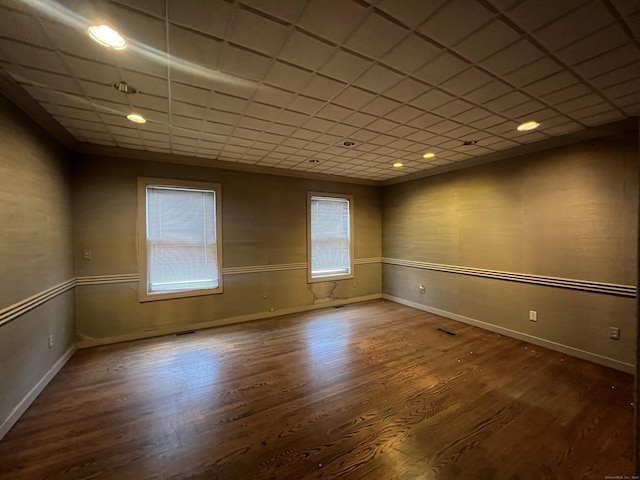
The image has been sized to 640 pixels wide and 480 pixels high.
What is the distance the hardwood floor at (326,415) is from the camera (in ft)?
5.44

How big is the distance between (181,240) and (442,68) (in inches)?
149

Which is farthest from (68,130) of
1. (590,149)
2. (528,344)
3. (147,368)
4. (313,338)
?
(528,344)

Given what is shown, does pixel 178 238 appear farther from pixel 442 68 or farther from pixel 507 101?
pixel 507 101

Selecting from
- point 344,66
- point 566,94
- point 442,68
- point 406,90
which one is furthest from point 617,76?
point 344,66

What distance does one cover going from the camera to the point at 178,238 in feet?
12.9

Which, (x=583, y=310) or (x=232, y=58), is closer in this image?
(x=232, y=58)

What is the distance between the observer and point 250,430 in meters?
1.96

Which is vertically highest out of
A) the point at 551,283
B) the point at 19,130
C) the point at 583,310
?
the point at 19,130

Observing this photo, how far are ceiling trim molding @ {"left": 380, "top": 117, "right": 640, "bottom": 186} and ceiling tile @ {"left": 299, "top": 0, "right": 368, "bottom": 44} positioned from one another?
84.4 inches

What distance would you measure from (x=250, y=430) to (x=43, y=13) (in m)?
2.72

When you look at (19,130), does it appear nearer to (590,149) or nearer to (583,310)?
(590,149)

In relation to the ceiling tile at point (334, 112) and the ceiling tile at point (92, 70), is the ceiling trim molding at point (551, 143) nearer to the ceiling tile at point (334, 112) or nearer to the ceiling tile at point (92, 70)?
the ceiling tile at point (334, 112)

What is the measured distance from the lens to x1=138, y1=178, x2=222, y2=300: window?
372 centimetres

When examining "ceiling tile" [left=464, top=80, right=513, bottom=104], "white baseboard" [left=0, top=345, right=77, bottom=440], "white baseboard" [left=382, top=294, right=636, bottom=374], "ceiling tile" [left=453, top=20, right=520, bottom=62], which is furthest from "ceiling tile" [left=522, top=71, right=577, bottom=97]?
"white baseboard" [left=0, top=345, right=77, bottom=440]
